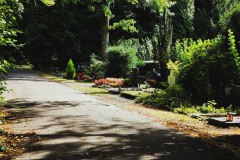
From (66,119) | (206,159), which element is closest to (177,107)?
(66,119)

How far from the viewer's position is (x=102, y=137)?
879cm

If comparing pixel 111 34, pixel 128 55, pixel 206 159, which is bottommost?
pixel 206 159

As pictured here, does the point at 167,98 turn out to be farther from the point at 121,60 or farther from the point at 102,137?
the point at 121,60

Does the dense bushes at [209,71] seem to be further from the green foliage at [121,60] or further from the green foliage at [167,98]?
the green foliage at [121,60]

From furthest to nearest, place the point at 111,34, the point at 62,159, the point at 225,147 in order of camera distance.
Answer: the point at 111,34, the point at 225,147, the point at 62,159

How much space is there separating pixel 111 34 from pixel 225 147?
41510 millimetres

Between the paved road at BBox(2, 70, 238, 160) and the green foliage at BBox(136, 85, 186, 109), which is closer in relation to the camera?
the paved road at BBox(2, 70, 238, 160)

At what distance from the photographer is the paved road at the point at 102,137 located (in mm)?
7246

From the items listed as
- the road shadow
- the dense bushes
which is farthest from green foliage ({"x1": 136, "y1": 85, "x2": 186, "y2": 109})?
the road shadow

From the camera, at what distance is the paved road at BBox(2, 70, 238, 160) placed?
725 centimetres

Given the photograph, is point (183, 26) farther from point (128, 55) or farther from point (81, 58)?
point (128, 55)

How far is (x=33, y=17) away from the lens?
166 ft

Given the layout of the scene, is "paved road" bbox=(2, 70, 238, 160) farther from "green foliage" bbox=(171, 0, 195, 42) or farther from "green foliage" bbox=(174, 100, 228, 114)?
"green foliage" bbox=(171, 0, 195, 42)

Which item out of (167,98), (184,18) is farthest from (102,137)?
(184,18)
